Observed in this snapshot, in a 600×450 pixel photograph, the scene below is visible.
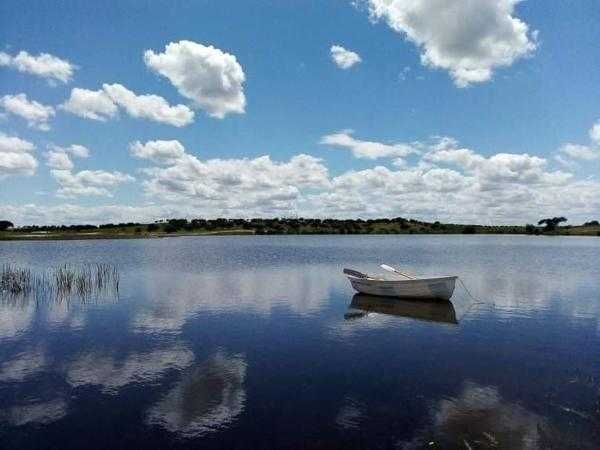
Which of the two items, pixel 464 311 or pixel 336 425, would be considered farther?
pixel 464 311

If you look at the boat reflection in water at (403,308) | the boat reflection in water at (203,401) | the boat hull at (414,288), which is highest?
the boat hull at (414,288)

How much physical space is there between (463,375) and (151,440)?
34.7 feet

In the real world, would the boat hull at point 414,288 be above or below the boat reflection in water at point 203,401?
above

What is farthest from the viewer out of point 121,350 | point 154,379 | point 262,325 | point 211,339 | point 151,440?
point 262,325

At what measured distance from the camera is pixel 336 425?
12.3 metres

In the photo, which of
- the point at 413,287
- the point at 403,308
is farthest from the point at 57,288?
the point at 413,287

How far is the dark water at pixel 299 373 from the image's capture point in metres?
11.8

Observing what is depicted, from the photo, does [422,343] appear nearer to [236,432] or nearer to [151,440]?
[236,432]

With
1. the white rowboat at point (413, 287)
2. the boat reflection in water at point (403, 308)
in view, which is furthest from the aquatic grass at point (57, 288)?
the white rowboat at point (413, 287)

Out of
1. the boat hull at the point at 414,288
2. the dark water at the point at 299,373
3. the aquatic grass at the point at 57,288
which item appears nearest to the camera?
the dark water at the point at 299,373

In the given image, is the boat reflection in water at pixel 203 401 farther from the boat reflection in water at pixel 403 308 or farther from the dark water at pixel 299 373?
the boat reflection in water at pixel 403 308

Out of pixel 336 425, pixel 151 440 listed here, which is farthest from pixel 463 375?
pixel 151 440

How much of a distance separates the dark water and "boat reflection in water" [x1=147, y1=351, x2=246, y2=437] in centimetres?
6

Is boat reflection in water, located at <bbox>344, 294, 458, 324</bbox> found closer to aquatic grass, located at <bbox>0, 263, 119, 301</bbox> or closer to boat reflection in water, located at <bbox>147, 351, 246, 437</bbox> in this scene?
boat reflection in water, located at <bbox>147, 351, 246, 437</bbox>
